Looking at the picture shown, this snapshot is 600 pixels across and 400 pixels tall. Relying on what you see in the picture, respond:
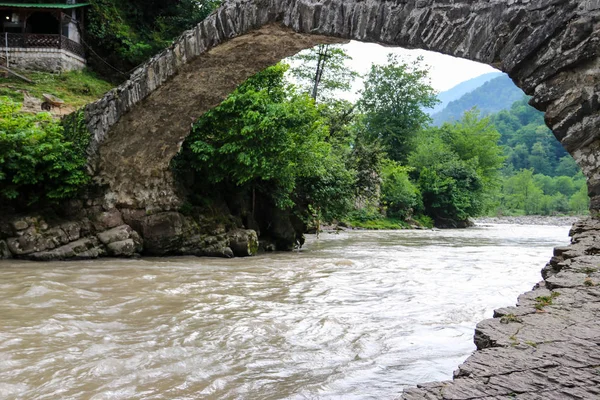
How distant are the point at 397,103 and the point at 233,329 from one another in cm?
3568

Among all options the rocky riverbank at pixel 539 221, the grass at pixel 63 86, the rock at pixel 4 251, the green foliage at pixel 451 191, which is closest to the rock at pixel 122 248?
the rock at pixel 4 251

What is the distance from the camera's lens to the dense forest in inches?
364

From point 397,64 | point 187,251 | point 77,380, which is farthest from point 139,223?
point 397,64

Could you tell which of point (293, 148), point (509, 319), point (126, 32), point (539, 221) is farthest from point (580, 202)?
point (509, 319)

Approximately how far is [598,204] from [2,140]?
8.99 metres

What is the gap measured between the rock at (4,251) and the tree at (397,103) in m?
30.7

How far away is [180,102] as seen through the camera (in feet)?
29.2

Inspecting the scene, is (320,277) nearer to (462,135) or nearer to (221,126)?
(221,126)

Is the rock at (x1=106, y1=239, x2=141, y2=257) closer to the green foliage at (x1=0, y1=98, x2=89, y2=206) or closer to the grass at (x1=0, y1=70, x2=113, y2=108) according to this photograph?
the green foliage at (x1=0, y1=98, x2=89, y2=206)

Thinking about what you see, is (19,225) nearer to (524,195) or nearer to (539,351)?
(539,351)

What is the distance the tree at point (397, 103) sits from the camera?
1458 inches

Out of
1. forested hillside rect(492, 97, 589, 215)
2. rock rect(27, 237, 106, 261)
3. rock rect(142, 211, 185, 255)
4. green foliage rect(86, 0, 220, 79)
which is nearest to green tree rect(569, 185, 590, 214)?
forested hillside rect(492, 97, 589, 215)

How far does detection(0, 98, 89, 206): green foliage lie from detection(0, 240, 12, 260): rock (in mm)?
858

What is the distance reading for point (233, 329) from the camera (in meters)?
4.42
